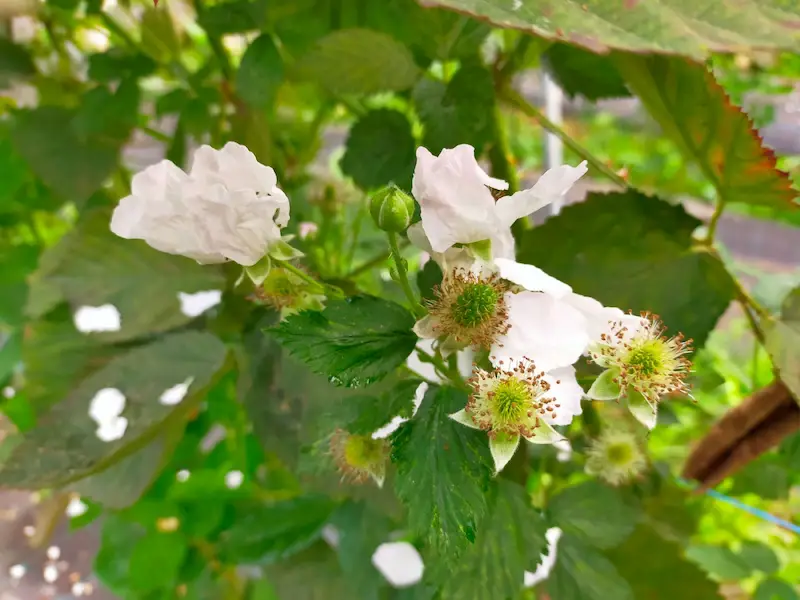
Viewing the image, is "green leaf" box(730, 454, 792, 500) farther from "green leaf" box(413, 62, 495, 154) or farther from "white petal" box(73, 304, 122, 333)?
"white petal" box(73, 304, 122, 333)

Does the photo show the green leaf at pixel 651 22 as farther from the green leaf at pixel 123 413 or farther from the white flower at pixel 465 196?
the green leaf at pixel 123 413

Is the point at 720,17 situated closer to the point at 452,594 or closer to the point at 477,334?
the point at 477,334

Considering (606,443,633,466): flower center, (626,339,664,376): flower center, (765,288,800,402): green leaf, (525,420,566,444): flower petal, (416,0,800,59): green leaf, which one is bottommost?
(606,443,633,466): flower center

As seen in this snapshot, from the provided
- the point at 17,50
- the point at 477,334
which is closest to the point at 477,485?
the point at 477,334

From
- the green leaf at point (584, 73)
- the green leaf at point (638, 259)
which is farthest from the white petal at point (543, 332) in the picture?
the green leaf at point (584, 73)

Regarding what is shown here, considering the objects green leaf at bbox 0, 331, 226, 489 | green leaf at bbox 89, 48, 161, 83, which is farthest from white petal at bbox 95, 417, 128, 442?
green leaf at bbox 89, 48, 161, 83

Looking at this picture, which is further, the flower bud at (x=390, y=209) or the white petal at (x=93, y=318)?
the white petal at (x=93, y=318)
